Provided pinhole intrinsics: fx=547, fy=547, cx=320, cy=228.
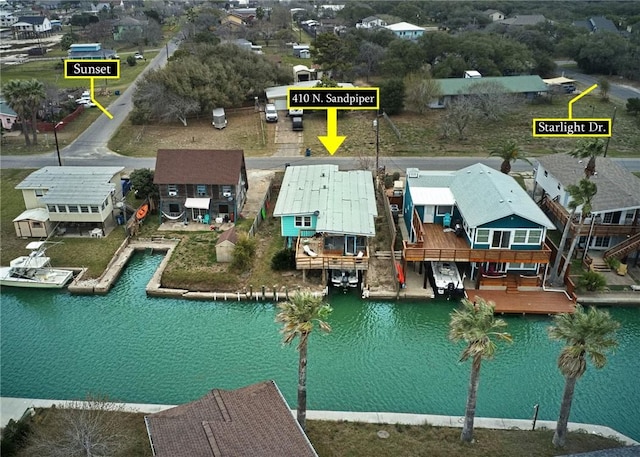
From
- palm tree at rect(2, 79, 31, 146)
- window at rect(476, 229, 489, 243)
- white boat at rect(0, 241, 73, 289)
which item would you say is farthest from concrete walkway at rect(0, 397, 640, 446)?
palm tree at rect(2, 79, 31, 146)

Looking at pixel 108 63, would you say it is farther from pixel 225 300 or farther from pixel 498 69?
pixel 498 69

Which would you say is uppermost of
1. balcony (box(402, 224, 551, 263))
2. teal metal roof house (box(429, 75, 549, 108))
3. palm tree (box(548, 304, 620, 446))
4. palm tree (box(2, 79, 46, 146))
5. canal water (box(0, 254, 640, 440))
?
palm tree (box(2, 79, 46, 146))

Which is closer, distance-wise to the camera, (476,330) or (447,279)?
(476,330)

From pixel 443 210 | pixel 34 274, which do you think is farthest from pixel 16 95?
pixel 443 210

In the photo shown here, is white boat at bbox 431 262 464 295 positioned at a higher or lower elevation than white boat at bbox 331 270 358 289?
higher

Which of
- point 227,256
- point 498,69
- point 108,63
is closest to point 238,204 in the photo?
point 227,256

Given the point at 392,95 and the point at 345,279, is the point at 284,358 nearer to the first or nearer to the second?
the point at 345,279

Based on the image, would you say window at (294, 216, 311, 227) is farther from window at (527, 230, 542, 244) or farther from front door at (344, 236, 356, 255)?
window at (527, 230, 542, 244)
